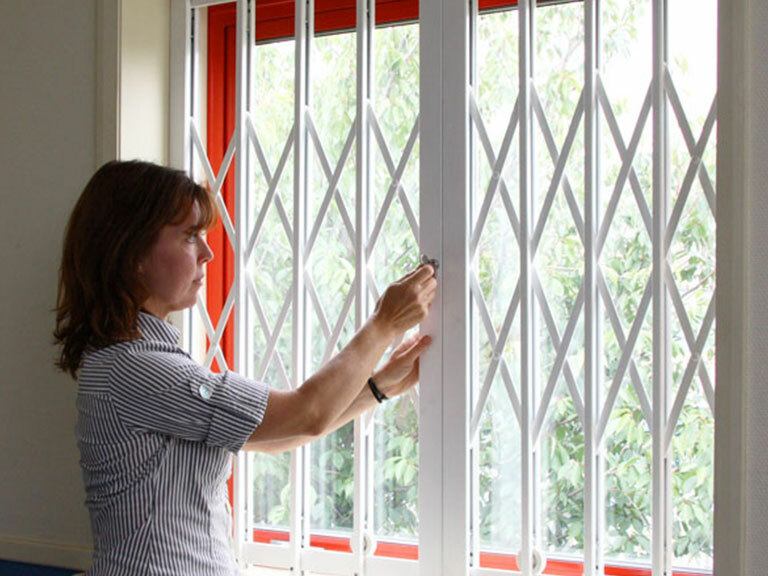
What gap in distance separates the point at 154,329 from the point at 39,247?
68cm

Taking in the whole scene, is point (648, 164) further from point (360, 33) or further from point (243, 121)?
point (243, 121)

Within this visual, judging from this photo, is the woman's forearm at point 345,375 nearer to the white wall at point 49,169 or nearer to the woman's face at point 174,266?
the woman's face at point 174,266

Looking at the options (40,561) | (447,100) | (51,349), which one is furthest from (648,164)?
(40,561)

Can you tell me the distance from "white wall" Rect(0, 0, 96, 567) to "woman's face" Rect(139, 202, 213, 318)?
547mm

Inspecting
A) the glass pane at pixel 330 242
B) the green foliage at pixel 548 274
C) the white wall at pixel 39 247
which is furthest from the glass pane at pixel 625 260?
the white wall at pixel 39 247

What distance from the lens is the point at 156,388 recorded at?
1459mm

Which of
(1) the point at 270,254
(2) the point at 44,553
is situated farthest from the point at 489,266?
(2) the point at 44,553

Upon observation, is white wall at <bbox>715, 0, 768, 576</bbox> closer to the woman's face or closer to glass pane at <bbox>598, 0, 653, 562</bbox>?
glass pane at <bbox>598, 0, 653, 562</bbox>

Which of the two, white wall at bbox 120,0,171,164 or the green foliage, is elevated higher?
white wall at bbox 120,0,171,164

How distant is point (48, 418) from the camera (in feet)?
6.79

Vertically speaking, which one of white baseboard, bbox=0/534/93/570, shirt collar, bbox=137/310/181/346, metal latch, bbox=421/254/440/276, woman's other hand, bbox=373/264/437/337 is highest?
metal latch, bbox=421/254/440/276

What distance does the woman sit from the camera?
147 centimetres

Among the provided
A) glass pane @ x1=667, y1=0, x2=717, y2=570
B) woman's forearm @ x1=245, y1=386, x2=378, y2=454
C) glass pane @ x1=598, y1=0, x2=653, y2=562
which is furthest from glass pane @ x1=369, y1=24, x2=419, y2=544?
glass pane @ x1=667, y1=0, x2=717, y2=570

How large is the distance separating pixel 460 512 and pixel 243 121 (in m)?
0.99
